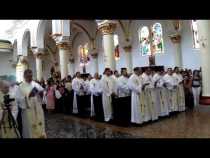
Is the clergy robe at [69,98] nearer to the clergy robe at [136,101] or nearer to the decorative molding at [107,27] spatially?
the decorative molding at [107,27]

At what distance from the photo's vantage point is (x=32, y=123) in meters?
5.51

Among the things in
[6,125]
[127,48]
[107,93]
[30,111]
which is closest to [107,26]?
[107,93]

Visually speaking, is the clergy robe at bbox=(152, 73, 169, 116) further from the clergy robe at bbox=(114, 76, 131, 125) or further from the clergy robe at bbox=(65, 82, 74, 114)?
the clergy robe at bbox=(65, 82, 74, 114)

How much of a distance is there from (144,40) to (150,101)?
10328mm

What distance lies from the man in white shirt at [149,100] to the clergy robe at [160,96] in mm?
311

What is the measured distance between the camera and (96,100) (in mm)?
10531

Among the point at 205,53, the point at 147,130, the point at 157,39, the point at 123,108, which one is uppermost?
the point at 157,39

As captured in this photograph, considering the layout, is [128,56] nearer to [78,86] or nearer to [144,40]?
[144,40]

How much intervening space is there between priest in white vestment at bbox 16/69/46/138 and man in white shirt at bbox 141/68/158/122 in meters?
4.24

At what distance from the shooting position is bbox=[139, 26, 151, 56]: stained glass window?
1880cm

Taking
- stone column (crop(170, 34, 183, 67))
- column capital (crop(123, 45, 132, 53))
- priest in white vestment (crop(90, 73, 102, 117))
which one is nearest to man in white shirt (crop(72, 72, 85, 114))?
priest in white vestment (crop(90, 73, 102, 117))

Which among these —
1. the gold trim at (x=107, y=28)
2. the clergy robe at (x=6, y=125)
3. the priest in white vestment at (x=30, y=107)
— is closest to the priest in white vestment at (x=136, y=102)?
the priest in white vestment at (x=30, y=107)
